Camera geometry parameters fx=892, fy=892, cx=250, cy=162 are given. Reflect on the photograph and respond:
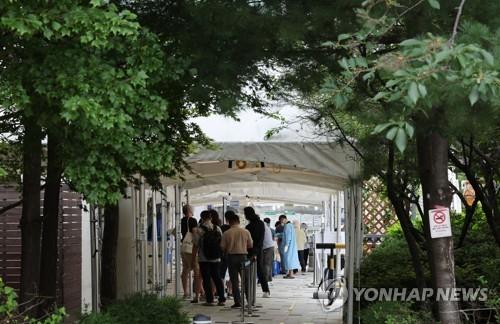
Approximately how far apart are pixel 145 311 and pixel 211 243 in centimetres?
613

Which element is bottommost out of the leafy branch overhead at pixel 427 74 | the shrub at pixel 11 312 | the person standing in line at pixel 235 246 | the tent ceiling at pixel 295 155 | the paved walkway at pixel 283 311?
the paved walkway at pixel 283 311

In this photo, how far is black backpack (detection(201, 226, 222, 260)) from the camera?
15953 millimetres

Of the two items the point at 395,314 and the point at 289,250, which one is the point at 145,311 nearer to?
the point at 395,314

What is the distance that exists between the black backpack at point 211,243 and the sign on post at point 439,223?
8695mm

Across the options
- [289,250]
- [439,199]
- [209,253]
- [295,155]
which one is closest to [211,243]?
[209,253]

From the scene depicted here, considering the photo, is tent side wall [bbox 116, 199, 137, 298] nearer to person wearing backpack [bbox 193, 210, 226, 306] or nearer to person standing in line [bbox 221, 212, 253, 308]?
person wearing backpack [bbox 193, 210, 226, 306]

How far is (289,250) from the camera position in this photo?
82.6 ft

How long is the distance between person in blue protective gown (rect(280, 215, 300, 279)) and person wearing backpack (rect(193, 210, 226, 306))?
8.53m

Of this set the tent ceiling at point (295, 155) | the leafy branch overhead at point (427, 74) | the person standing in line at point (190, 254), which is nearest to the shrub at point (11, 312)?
the leafy branch overhead at point (427, 74)

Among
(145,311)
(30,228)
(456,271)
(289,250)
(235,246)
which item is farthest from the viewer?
(289,250)

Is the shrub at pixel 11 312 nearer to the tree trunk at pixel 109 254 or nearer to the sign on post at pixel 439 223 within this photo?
the sign on post at pixel 439 223

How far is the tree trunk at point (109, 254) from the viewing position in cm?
1352

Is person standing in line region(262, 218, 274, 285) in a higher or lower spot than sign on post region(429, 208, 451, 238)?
lower

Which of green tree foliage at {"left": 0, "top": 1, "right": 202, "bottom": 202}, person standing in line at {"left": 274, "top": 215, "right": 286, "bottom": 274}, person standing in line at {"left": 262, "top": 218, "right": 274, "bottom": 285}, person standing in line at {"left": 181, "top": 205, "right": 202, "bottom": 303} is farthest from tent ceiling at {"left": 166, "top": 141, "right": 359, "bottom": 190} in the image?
person standing in line at {"left": 274, "top": 215, "right": 286, "bottom": 274}
